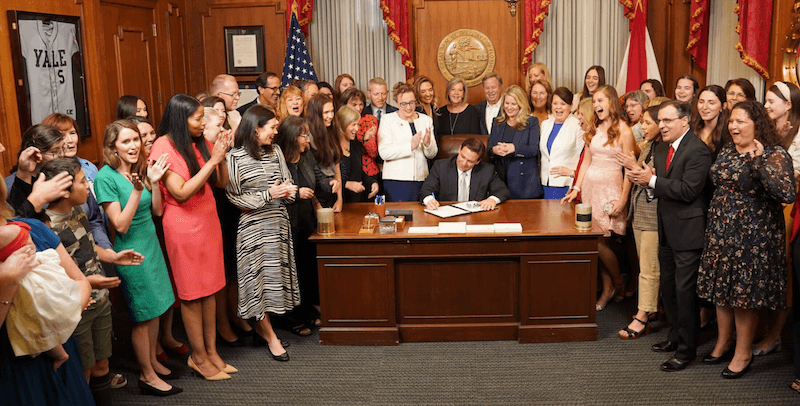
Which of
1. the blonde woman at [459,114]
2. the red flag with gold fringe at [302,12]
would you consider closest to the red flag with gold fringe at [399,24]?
the red flag with gold fringe at [302,12]

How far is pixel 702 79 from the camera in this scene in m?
7.27

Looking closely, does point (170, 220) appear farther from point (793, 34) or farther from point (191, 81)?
point (793, 34)

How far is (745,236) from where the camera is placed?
12.5 feet

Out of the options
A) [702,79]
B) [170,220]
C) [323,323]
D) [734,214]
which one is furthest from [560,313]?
[702,79]

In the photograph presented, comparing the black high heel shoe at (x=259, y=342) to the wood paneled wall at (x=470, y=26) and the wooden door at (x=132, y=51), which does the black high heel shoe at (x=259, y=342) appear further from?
the wood paneled wall at (x=470, y=26)

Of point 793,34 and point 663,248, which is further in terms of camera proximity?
point 793,34

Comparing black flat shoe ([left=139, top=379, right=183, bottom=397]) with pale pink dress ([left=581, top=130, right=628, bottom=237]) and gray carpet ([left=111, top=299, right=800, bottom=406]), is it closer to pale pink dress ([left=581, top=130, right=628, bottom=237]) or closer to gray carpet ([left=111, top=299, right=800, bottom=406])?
gray carpet ([left=111, top=299, right=800, bottom=406])

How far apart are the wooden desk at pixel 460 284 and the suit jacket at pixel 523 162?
111cm

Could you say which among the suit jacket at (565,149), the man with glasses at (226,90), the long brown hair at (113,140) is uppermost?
the man with glasses at (226,90)

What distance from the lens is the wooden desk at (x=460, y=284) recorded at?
446 cm

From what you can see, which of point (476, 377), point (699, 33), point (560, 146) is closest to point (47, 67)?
point (476, 377)

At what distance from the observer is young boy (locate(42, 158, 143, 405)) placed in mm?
3020

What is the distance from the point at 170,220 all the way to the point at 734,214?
318 centimetres

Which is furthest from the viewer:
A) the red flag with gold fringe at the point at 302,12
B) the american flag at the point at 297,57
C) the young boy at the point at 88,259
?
the red flag with gold fringe at the point at 302,12
